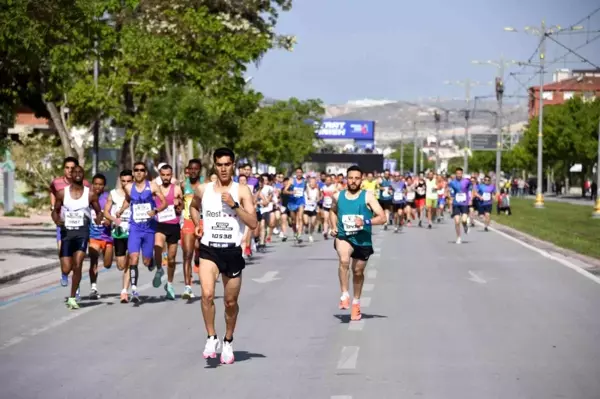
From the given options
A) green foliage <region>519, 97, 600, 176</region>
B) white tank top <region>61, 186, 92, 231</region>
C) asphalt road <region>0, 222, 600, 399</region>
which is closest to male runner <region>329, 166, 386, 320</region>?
asphalt road <region>0, 222, 600, 399</region>

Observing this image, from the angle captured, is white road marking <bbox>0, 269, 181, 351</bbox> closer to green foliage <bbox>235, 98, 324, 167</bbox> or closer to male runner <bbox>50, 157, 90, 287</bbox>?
male runner <bbox>50, 157, 90, 287</bbox>

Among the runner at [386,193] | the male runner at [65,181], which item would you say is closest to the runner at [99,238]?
the male runner at [65,181]

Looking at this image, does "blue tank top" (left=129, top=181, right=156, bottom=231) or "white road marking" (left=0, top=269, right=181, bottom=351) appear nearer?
"white road marking" (left=0, top=269, right=181, bottom=351)

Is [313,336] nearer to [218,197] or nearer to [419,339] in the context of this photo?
[419,339]

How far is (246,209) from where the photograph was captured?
34.5 feet

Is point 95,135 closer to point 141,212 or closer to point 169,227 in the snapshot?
point 169,227

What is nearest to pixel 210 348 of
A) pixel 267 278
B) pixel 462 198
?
pixel 267 278

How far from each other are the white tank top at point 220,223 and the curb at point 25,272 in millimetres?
9976

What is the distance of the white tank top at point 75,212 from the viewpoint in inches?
610

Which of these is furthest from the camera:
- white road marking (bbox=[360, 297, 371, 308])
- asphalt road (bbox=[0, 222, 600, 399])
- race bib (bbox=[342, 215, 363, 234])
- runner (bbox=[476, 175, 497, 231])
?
runner (bbox=[476, 175, 497, 231])

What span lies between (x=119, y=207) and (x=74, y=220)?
3.37 ft

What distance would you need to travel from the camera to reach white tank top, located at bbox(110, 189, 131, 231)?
53.8 feet

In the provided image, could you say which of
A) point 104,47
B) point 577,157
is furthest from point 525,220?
point 577,157

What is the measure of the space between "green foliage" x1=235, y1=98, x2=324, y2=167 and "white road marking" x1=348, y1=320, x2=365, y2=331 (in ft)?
175
